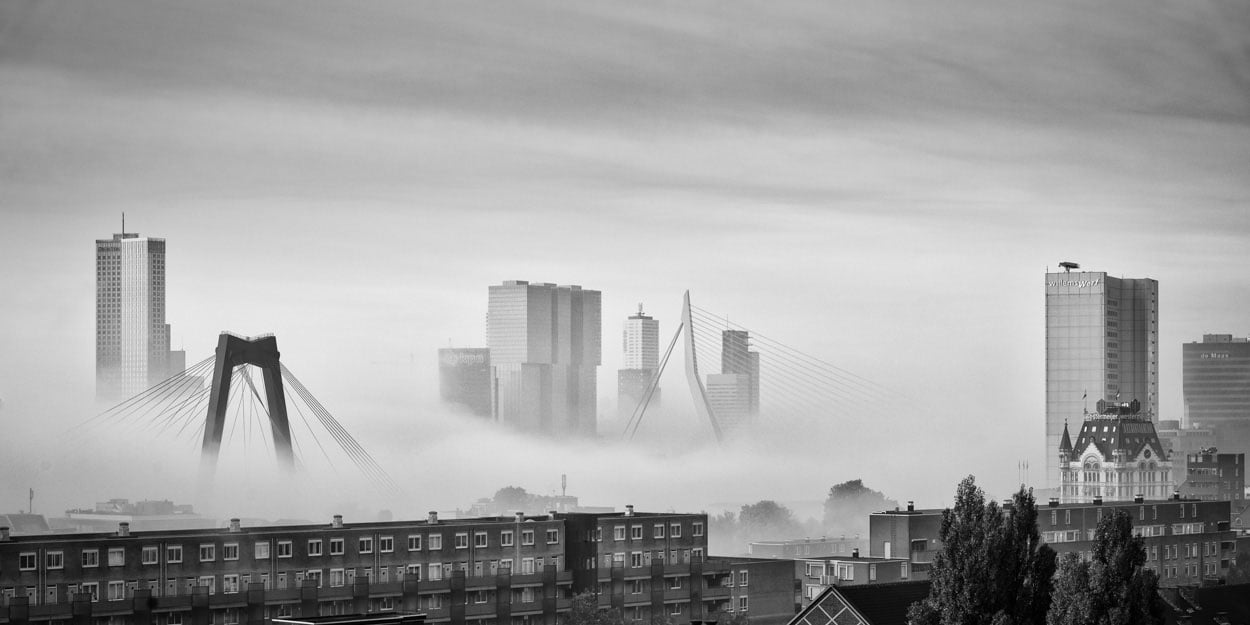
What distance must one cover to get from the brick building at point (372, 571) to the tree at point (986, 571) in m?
27.8

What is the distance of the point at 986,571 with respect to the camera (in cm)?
5334

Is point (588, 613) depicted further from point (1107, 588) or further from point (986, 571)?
point (1107, 588)

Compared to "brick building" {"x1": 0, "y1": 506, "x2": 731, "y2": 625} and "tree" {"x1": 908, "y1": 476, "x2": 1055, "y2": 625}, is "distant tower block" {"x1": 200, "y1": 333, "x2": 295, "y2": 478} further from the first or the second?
"tree" {"x1": 908, "y1": 476, "x2": 1055, "y2": 625}

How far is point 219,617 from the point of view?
7138cm

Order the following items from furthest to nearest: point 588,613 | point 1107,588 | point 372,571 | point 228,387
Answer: point 228,387 → point 588,613 → point 372,571 → point 1107,588

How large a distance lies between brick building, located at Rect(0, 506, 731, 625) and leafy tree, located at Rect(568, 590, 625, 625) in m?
1.52

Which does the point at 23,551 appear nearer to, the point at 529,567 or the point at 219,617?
the point at 219,617

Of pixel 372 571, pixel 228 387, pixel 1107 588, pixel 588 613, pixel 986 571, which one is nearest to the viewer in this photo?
pixel 1107 588

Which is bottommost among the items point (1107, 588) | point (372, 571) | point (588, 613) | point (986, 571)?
point (588, 613)

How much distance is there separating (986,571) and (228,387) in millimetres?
77247

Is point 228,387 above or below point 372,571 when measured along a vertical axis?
above

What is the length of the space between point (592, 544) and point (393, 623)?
1278 inches

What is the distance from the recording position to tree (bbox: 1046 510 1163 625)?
52219 mm

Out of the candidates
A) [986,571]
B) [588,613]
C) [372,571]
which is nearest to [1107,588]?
[986,571]
